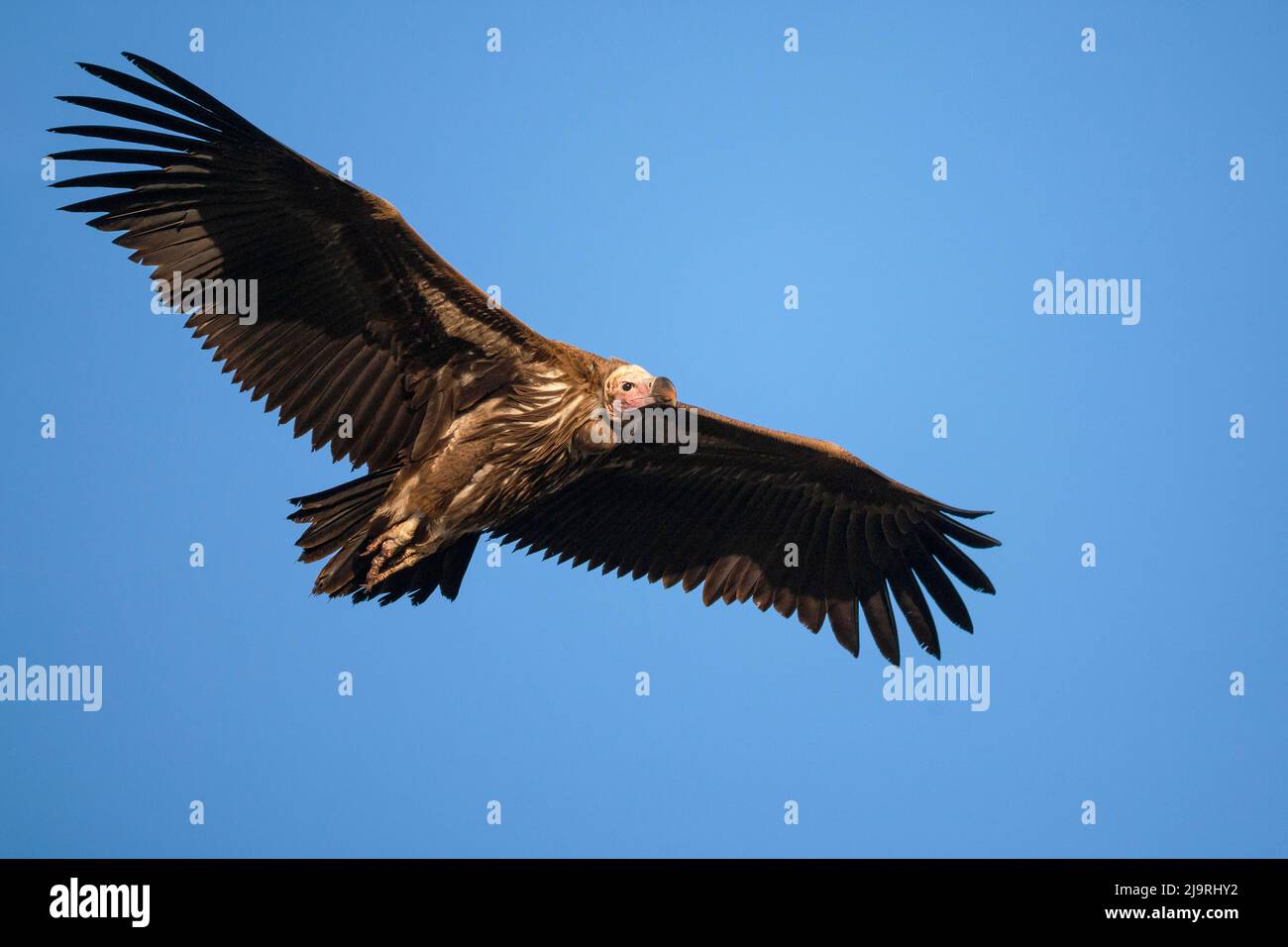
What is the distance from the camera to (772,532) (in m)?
13.2

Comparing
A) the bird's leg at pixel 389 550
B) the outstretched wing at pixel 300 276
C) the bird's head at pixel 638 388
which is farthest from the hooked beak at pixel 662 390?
the bird's leg at pixel 389 550

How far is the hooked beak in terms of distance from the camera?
11492mm

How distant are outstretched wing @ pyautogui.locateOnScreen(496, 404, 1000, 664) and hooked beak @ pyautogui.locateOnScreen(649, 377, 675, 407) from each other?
3.23 ft

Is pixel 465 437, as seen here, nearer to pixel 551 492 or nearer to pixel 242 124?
pixel 551 492

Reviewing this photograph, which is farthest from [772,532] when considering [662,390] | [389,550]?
[389,550]

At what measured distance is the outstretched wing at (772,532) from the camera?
12711 millimetres

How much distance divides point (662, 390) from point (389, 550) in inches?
86.3

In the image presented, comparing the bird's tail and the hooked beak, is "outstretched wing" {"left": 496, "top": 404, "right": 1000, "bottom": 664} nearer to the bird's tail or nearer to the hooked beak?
the hooked beak

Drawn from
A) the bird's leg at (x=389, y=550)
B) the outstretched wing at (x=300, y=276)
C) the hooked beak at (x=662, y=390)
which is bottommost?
the bird's leg at (x=389, y=550)

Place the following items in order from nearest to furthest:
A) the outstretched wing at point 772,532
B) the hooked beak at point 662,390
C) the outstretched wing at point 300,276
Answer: the outstretched wing at point 300,276, the hooked beak at point 662,390, the outstretched wing at point 772,532

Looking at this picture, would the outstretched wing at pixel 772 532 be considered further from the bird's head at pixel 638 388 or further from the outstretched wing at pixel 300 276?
the outstretched wing at pixel 300 276

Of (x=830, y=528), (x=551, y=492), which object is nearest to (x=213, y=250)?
(x=551, y=492)

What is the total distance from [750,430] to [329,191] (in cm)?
356

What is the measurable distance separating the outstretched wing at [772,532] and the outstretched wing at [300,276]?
155cm
